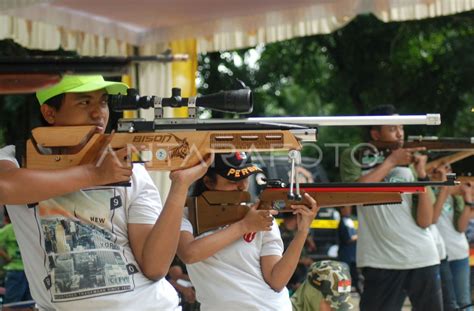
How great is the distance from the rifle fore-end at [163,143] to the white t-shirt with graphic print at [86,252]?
0.12 metres

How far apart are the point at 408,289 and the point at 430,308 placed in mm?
210

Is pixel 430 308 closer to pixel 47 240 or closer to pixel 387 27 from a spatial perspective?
pixel 47 240

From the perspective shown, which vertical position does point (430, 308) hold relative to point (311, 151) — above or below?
below

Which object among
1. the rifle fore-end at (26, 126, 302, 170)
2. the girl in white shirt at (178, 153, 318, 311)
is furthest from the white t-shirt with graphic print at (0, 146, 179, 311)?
the girl in white shirt at (178, 153, 318, 311)

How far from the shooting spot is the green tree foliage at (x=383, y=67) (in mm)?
12047

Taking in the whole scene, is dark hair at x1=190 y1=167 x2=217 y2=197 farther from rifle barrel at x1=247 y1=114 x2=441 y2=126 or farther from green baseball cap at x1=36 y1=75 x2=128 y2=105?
green baseball cap at x1=36 y1=75 x2=128 y2=105

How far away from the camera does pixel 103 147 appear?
300 cm

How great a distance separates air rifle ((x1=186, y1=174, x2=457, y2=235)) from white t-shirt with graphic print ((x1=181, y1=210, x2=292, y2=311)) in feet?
0.28

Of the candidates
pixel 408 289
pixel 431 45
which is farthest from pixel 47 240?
pixel 431 45

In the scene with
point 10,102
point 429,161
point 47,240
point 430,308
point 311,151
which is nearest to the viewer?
point 47,240

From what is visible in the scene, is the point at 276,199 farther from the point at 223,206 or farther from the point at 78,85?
the point at 78,85

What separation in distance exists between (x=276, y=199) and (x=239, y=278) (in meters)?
0.44

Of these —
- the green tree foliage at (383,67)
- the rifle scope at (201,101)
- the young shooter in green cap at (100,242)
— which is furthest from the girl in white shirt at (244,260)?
the green tree foliage at (383,67)

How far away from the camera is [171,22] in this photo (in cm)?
700
